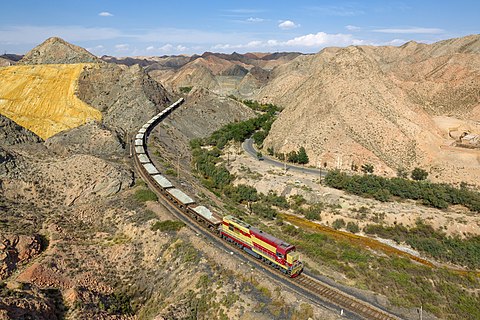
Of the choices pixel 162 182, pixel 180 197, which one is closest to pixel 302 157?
pixel 162 182

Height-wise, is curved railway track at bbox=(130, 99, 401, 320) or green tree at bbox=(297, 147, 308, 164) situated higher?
green tree at bbox=(297, 147, 308, 164)

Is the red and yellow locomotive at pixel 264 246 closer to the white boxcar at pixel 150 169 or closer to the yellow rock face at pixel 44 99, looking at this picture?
the white boxcar at pixel 150 169

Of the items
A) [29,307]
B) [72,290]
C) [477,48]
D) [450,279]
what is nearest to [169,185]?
[72,290]

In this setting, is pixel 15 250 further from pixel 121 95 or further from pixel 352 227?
pixel 121 95

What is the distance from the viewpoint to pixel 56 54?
381 ft

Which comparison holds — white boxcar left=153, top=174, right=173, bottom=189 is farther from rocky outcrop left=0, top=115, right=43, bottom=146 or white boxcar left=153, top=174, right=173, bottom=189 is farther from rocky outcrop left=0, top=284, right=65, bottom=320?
rocky outcrop left=0, top=115, right=43, bottom=146

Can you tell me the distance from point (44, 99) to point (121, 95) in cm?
1913

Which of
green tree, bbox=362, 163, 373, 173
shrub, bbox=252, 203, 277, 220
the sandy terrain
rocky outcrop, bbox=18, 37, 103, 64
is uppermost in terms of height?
rocky outcrop, bbox=18, 37, 103, 64

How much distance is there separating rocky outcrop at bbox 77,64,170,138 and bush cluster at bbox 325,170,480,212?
176 feet

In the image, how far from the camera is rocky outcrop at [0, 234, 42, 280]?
98.9 feet

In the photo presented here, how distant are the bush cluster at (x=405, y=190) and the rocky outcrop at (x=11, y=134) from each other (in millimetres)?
55750

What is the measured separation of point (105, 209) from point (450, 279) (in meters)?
40.8

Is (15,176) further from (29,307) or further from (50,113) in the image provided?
A: (50,113)

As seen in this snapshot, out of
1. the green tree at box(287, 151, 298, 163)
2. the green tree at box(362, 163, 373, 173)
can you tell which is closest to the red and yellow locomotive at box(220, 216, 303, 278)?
the green tree at box(287, 151, 298, 163)
